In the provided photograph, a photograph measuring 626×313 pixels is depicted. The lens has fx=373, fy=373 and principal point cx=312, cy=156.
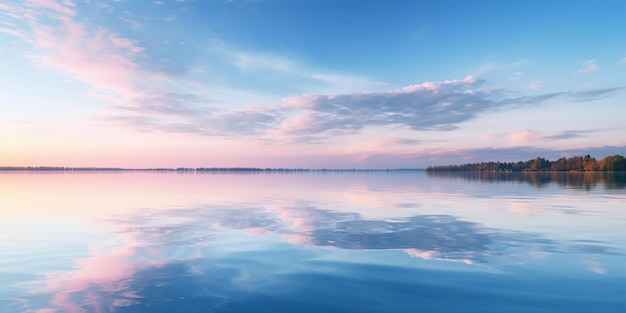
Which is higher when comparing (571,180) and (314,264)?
(571,180)

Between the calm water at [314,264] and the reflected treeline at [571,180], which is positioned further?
the reflected treeline at [571,180]

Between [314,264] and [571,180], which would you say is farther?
[571,180]

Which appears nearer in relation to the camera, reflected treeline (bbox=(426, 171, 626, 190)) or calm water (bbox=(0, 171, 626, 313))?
calm water (bbox=(0, 171, 626, 313))

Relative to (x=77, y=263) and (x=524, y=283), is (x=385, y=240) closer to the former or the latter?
(x=524, y=283)

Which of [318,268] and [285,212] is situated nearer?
[318,268]

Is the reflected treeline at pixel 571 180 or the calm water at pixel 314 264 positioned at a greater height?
the reflected treeline at pixel 571 180

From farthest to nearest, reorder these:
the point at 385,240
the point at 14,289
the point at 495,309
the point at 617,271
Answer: the point at 385,240
the point at 617,271
the point at 14,289
the point at 495,309

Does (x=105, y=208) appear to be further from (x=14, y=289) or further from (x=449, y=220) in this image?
(x=449, y=220)

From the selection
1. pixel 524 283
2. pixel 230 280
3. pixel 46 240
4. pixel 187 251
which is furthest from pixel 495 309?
pixel 46 240

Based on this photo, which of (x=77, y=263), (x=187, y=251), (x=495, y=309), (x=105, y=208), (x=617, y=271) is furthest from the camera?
(x=105, y=208)

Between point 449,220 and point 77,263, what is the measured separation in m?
17.8

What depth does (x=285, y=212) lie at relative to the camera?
25.0 meters

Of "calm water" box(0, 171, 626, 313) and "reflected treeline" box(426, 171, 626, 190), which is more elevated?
"reflected treeline" box(426, 171, 626, 190)

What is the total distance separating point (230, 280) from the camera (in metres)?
10.3
